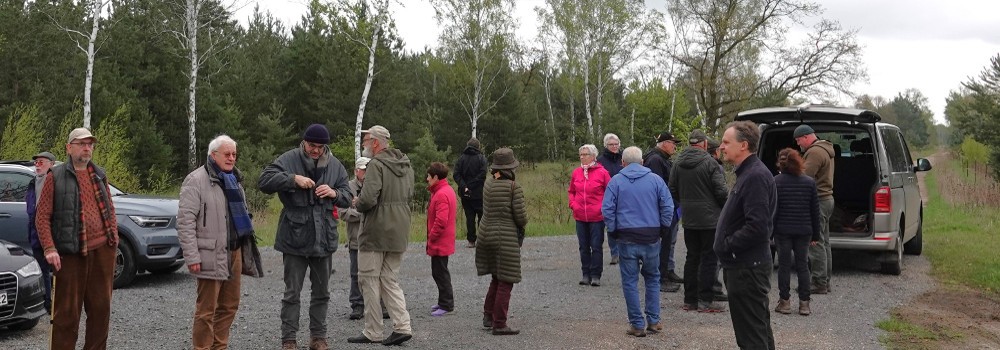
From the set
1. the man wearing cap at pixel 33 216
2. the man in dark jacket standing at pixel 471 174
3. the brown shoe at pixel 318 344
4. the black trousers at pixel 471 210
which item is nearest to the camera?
the man wearing cap at pixel 33 216

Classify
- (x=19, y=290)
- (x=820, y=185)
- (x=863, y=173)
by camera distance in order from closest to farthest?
(x=19, y=290)
(x=820, y=185)
(x=863, y=173)

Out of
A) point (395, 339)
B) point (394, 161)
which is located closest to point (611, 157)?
point (394, 161)

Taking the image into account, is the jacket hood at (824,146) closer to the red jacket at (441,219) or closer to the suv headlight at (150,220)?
the red jacket at (441,219)

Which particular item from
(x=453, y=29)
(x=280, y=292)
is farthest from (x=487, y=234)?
(x=453, y=29)

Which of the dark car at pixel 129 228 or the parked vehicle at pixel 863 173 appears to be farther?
the parked vehicle at pixel 863 173

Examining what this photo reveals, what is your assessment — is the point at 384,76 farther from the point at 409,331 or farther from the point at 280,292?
the point at 409,331

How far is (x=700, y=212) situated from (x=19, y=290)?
608cm

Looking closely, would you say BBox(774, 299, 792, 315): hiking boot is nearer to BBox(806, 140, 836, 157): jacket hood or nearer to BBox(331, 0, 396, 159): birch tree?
BBox(806, 140, 836, 157): jacket hood

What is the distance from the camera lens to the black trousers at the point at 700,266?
8102 mm

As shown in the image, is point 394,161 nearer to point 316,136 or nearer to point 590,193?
point 316,136

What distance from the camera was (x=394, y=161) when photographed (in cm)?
668

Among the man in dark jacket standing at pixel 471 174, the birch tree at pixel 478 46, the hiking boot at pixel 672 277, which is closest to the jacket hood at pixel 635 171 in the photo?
the hiking boot at pixel 672 277

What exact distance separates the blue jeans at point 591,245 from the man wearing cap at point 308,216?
163 inches

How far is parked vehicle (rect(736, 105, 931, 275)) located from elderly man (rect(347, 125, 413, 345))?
15.2 ft
